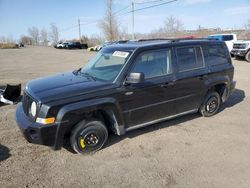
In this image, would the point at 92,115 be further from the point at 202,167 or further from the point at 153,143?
Result: the point at 202,167

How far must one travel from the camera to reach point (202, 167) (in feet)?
12.0

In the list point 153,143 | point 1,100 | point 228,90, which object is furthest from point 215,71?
point 1,100

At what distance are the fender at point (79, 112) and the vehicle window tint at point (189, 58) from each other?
64.4 inches

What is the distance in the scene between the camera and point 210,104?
5648 millimetres

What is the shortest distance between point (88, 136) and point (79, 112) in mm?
520

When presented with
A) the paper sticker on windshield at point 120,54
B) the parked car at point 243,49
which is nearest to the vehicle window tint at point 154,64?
the paper sticker on windshield at point 120,54

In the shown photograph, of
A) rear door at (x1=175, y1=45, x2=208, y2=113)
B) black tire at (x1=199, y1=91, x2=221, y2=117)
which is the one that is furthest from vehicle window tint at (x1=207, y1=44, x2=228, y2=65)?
black tire at (x1=199, y1=91, x2=221, y2=117)

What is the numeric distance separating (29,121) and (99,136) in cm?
114

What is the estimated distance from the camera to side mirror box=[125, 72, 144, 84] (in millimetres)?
3923

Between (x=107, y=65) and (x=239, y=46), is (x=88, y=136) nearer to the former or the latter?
(x=107, y=65)

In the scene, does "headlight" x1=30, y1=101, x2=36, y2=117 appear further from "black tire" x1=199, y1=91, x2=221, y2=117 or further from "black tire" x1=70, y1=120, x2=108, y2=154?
"black tire" x1=199, y1=91, x2=221, y2=117

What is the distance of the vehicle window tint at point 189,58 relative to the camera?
4797 mm

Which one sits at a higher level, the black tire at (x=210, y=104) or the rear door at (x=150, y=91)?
the rear door at (x=150, y=91)

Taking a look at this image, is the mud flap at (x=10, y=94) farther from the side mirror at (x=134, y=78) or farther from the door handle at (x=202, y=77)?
the door handle at (x=202, y=77)
